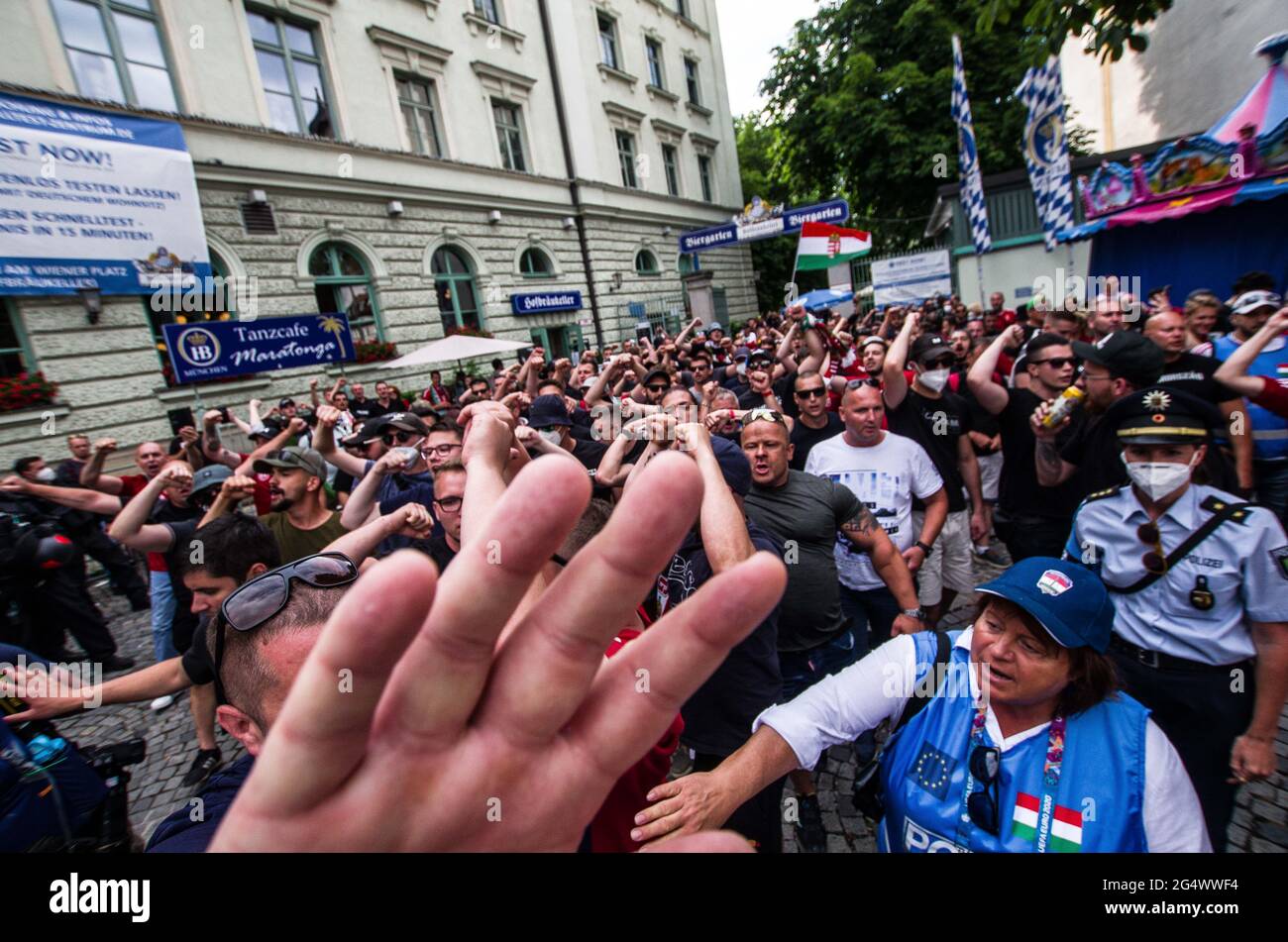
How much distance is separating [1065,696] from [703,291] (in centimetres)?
2096

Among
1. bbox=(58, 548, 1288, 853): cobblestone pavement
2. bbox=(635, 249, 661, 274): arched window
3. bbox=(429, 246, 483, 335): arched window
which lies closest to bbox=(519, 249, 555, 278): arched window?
bbox=(429, 246, 483, 335): arched window

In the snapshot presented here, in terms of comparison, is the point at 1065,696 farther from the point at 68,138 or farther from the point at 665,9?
the point at 665,9

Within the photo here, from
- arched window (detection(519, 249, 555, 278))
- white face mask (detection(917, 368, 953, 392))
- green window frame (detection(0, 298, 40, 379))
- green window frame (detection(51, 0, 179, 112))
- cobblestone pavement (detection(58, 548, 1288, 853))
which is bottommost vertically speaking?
cobblestone pavement (detection(58, 548, 1288, 853))

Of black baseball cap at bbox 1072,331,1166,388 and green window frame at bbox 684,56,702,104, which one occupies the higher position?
green window frame at bbox 684,56,702,104

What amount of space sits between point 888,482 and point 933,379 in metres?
1.23

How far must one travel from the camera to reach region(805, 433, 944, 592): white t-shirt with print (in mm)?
3449

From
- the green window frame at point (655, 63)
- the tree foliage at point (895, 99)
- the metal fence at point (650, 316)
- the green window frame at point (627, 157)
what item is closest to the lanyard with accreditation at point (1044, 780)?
the metal fence at point (650, 316)

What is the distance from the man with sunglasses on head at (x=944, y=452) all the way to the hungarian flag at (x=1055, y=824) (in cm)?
254

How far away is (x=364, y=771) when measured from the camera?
0.63 meters

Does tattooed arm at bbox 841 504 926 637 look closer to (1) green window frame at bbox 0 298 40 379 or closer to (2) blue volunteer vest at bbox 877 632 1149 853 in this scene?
(2) blue volunteer vest at bbox 877 632 1149 853

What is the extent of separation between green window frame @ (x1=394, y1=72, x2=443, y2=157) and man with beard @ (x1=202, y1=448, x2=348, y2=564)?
1361cm

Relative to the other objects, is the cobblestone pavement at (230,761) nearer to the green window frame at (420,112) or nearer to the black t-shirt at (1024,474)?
the black t-shirt at (1024,474)

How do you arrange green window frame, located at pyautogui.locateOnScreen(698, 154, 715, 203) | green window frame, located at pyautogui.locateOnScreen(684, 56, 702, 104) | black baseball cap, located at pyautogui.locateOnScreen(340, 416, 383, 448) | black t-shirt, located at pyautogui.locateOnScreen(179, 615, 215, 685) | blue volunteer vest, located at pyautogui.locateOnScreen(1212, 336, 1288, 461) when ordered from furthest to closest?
1. green window frame, located at pyautogui.locateOnScreen(698, 154, 715, 203)
2. green window frame, located at pyautogui.locateOnScreen(684, 56, 702, 104)
3. black baseball cap, located at pyautogui.locateOnScreen(340, 416, 383, 448)
4. blue volunteer vest, located at pyautogui.locateOnScreen(1212, 336, 1288, 461)
5. black t-shirt, located at pyautogui.locateOnScreen(179, 615, 215, 685)
